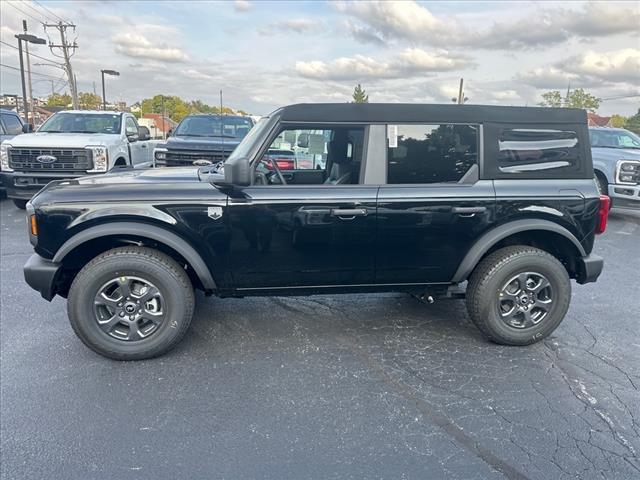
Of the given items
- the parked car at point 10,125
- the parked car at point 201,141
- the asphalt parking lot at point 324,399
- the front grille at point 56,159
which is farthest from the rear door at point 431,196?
the parked car at point 10,125

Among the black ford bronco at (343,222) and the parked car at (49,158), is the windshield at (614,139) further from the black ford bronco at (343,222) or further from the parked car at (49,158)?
the parked car at (49,158)

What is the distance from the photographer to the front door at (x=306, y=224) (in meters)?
3.38

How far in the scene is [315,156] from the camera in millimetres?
3762

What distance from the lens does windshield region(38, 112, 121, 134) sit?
9453mm

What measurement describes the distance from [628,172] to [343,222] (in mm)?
8249

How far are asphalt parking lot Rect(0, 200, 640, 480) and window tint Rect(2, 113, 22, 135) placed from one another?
27.7ft

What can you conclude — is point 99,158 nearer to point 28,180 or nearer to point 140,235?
point 28,180

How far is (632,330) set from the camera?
165 inches

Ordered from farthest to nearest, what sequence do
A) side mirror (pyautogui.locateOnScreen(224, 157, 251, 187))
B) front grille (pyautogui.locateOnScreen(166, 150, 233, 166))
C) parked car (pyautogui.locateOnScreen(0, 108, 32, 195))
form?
parked car (pyautogui.locateOnScreen(0, 108, 32, 195)) < front grille (pyautogui.locateOnScreen(166, 150, 233, 166)) < side mirror (pyautogui.locateOnScreen(224, 157, 251, 187))

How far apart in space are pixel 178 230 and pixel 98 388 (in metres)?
1.16

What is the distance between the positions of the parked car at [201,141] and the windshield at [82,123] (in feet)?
4.05

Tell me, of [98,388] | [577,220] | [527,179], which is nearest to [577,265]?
[577,220]

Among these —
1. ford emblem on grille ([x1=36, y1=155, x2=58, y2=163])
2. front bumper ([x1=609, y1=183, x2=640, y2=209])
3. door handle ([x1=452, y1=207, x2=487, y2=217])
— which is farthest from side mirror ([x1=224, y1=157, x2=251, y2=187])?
front bumper ([x1=609, y1=183, x2=640, y2=209])

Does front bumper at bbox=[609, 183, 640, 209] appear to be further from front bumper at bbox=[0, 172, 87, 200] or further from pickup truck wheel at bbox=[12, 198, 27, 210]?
pickup truck wheel at bbox=[12, 198, 27, 210]
